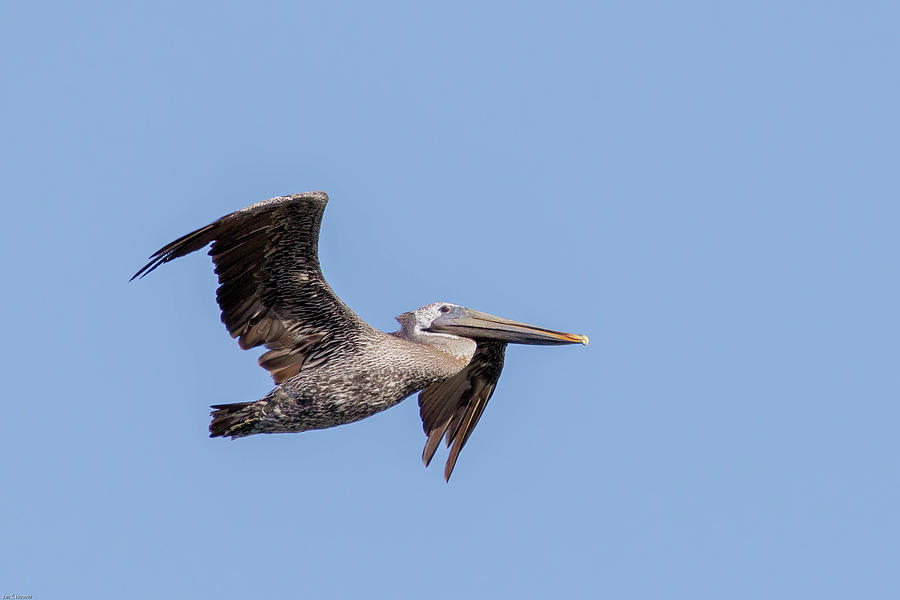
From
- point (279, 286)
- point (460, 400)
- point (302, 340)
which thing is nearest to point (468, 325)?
point (460, 400)

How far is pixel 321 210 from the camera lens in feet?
42.8

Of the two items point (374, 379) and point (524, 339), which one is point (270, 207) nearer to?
point (374, 379)

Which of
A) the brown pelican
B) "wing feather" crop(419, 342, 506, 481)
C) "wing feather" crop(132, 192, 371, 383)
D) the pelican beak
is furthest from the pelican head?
"wing feather" crop(132, 192, 371, 383)

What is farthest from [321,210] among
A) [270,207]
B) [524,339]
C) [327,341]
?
[524,339]

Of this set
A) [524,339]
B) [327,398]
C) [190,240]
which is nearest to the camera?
[190,240]

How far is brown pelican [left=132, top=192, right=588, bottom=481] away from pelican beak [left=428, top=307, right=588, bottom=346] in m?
0.07

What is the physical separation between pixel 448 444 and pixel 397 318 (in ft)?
4.67

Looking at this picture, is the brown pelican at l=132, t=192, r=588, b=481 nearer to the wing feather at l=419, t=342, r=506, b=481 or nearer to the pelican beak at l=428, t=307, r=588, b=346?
the pelican beak at l=428, t=307, r=588, b=346

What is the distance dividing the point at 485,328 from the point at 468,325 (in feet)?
0.55

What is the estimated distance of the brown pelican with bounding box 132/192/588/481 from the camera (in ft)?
43.0

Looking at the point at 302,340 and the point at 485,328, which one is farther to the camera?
the point at 485,328

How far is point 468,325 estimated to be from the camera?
1443cm

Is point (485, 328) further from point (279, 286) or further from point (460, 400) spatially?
point (279, 286)

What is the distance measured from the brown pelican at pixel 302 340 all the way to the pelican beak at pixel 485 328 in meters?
0.07
